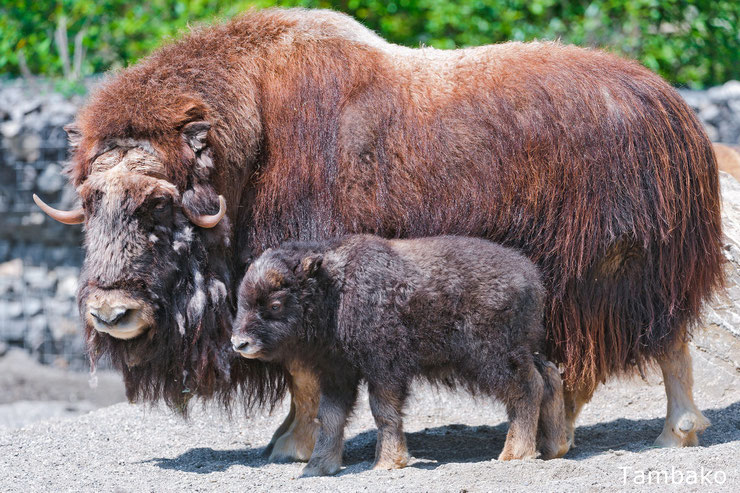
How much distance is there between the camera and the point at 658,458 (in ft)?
9.25

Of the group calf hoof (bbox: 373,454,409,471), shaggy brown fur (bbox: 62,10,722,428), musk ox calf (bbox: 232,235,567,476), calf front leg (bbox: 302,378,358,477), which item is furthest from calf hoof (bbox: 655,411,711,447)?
calf front leg (bbox: 302,378,358,477)

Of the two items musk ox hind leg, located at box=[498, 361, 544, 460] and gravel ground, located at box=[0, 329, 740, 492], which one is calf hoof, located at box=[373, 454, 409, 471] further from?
musk ox hind leg, located at box=[498, 361, 544, 460]

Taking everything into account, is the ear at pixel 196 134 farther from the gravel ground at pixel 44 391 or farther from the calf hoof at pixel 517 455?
the gravel ground at pixel 44 391

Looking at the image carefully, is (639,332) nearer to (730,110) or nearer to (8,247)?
(730,110)

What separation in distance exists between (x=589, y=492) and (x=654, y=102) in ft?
4.62

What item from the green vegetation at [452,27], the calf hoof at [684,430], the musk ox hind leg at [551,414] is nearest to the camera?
the musk ox hind leg at [551,414]

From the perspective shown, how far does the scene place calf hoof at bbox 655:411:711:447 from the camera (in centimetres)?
328

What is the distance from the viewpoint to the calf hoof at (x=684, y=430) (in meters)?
3.28

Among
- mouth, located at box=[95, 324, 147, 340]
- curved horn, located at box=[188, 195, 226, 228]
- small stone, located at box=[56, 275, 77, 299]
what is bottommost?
small stone, located at box=[56, 275, 77, 299]

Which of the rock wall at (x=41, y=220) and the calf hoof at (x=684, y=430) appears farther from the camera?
the rock wall at (x=41, y=220)

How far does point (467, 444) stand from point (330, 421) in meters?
0.83

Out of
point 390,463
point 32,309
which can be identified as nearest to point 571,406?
point 390,463

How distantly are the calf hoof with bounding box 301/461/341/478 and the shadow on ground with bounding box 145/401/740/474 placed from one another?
69 millimetres

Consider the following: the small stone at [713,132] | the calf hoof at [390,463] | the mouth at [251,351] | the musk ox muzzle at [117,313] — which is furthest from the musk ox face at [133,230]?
the small stone at [713,132]
